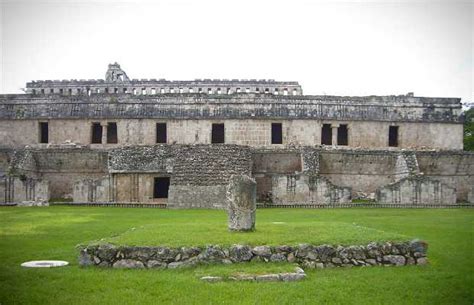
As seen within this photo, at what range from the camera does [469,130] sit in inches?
1599

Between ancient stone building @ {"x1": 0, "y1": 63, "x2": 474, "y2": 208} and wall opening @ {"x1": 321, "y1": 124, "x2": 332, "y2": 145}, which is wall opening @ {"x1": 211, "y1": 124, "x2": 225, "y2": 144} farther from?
wall opening @ {"x1": 321, "y1": 124, "x2": 332, "y2": 145}

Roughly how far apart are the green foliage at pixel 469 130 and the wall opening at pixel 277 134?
1655 centimetres

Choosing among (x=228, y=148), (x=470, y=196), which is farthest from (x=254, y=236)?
(x=470, y=196)

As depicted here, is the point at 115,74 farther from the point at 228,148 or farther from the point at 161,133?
the point at 228,148

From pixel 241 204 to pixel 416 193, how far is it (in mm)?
14631

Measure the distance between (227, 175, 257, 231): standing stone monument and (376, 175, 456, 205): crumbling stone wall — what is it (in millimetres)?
13623

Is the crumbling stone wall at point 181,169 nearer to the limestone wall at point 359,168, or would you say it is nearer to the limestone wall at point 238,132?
the limestone wall at point 238,132

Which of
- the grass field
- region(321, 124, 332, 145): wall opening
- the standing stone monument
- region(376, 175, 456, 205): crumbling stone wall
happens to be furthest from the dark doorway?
the standing stone monument

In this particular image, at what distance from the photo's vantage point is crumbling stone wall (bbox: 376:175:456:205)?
23.2 meters

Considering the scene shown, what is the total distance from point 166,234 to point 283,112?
2088cm

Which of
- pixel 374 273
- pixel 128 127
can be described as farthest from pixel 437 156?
pixel 374 273

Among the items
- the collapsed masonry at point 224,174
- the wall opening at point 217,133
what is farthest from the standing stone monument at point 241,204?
the wall opening at point 217,133

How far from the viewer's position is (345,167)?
27.0 m

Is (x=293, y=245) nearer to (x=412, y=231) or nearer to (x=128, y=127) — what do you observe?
(x=412, y=231)
